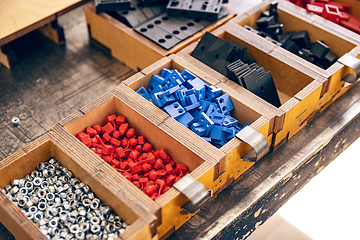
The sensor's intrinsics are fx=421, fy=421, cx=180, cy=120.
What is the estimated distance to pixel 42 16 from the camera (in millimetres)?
4125

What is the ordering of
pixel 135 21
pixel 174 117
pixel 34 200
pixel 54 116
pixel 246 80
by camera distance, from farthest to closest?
pixel 135 21, pixel 54 116, pixel 246 80, pixel 174 117, pixel 34 200

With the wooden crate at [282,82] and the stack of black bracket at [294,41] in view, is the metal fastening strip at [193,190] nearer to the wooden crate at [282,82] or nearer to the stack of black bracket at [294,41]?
the wooden crate at [282,82]

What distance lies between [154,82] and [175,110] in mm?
389

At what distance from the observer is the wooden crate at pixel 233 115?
2.99 metres

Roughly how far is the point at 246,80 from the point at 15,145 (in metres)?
2.05

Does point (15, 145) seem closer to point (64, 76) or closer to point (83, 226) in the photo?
point (64, 76)

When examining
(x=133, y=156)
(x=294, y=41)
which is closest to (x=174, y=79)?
(x=133, y=156)

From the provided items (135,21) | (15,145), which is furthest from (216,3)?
(15,145)

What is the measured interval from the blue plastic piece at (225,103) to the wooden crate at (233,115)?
0.04m

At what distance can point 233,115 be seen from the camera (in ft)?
11.3

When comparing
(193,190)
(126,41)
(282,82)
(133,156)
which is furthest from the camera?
(126,41)

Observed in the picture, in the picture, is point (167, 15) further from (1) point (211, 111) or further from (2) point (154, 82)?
(1) point (211, 111)

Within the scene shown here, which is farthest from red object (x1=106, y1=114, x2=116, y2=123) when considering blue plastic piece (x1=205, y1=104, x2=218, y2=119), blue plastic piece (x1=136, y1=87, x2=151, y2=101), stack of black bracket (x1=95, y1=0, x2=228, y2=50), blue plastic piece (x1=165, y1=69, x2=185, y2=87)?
stack of black bracket (x1=95, y1=0, x2=228, y2=50)

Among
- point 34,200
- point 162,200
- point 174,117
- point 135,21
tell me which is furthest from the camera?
point 135,21
